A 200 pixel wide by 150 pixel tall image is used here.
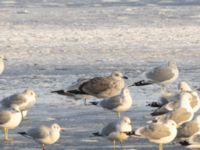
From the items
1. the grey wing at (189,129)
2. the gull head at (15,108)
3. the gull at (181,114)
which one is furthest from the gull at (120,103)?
the grey wing at (189,129)

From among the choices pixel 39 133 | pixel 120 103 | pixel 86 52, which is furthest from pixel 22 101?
pixel 86 52

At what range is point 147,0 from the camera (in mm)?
44281

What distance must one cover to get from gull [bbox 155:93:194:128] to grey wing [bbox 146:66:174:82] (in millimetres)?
3606

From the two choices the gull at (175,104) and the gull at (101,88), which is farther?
the gull at (101,88)

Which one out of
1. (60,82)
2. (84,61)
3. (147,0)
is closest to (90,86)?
→ (60,82)

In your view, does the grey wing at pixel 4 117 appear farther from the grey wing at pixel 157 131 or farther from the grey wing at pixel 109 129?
the grey wing at pixel 157 131

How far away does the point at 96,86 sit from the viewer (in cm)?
1288

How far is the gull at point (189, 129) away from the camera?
914 centimetres

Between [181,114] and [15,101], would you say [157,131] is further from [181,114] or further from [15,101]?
[15,101]

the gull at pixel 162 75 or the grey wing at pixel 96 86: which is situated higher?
the gull at pixel 162 75

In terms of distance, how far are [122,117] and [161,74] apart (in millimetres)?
3732

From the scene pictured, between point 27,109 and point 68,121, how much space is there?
70 centimetres

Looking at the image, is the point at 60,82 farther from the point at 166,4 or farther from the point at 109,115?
the point at 166,4

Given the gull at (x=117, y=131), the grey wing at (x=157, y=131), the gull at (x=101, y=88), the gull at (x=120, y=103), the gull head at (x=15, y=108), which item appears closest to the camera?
the grey wing at (x=157, y=131)
